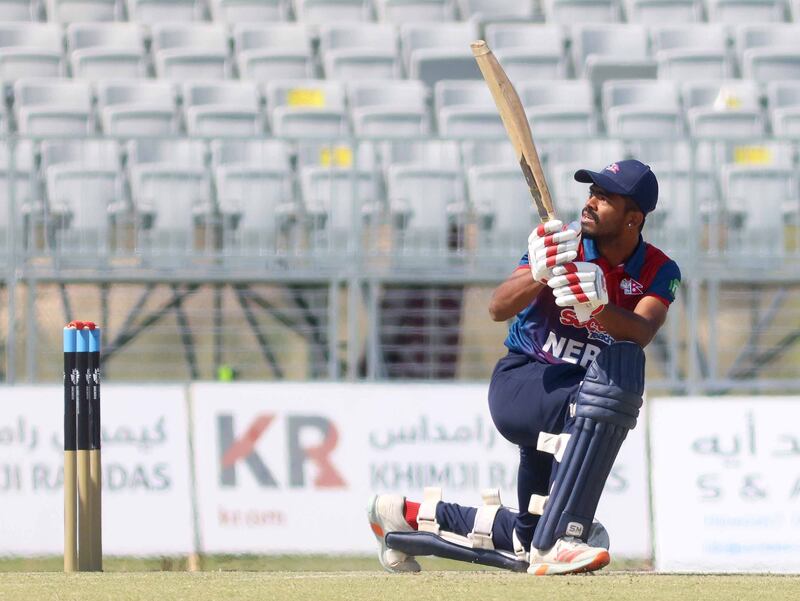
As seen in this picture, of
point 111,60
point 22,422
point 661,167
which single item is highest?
point 111,60

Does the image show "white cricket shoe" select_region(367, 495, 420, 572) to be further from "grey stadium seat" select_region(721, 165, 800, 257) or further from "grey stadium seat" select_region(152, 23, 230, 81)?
"grey stadium seat" select_region(152, 23, 230, 81)

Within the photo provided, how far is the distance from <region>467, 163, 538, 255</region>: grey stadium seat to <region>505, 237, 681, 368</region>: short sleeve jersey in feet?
16.7

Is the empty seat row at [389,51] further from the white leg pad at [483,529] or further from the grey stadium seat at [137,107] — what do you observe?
the white leg pad at [483,529]

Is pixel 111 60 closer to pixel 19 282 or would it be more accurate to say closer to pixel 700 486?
pixel 19 282

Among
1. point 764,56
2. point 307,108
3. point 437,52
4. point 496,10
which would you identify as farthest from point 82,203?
point 764,56

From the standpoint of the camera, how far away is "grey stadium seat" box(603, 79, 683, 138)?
12.5 m

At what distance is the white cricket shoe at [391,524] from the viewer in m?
6.38

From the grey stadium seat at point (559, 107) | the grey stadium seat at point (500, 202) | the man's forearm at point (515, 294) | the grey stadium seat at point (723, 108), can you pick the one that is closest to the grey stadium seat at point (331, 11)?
the grey stadium seat at point (559, 107)

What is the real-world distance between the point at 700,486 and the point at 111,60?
7.77 m

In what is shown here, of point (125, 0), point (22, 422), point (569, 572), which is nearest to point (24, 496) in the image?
point (22, 422)

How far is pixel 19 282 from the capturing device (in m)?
10.7

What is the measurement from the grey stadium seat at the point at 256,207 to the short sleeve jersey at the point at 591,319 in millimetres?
5264

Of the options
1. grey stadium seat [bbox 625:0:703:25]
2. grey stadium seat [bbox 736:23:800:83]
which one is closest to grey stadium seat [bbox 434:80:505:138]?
grey stadium seat [bbox 736:23:800:83]

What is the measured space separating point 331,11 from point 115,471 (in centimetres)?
767
